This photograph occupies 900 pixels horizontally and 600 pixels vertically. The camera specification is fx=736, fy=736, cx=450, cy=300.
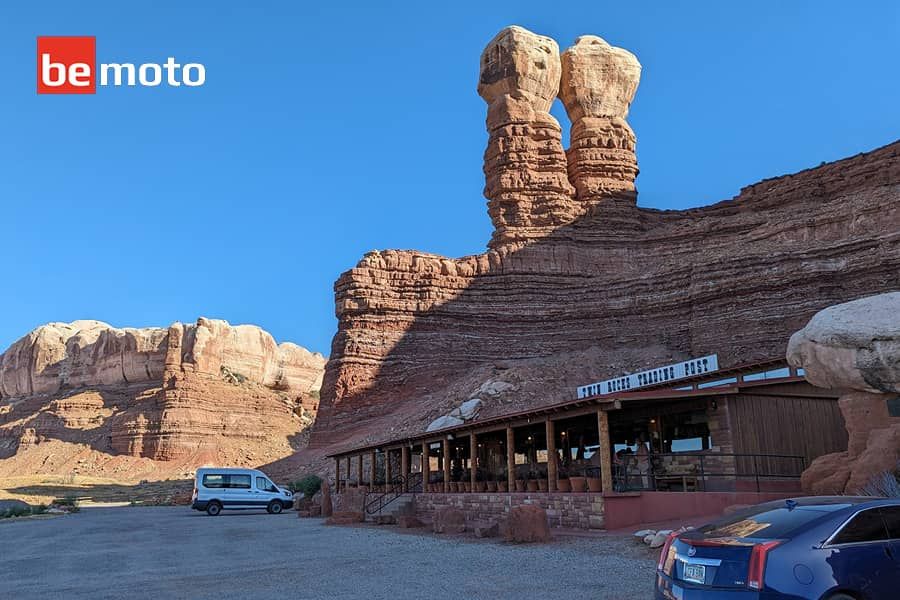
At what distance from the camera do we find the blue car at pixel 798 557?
19.9 ft

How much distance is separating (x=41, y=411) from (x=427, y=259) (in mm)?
52251

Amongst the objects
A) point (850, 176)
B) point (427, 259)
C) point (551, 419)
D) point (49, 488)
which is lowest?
point (49, 488)

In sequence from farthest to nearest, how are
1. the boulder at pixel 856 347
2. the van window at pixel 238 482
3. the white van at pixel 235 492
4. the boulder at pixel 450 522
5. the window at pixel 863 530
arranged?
the van window at pixel 238 482, the white van at pixel 235 492, the boulder at pixel 450 522, the boulder at pixel 856 347, the window at pixel 863 530

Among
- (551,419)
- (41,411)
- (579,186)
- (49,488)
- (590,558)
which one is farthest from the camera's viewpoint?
(41,411)

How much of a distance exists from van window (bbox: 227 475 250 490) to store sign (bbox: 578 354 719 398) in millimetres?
15975

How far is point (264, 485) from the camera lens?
34.4m

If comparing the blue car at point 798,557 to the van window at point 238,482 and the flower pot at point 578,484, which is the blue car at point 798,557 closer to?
the flower pot at point 578,484

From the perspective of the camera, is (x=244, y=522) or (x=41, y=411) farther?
(x=41, y=411)

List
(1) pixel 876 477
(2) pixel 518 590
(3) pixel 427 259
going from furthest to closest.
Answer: (3) pixel 427 259 → (1) pixel 876 477 → (2) pixel 518 590

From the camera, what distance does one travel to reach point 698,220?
72750 mm

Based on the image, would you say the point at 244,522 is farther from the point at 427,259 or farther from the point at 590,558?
the point at 427,259

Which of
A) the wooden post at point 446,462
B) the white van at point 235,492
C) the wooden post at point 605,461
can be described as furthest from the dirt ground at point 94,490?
the wooden post at point 605,461

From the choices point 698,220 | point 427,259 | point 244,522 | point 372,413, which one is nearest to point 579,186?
point 698,220

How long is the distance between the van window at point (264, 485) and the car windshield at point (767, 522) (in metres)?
30.0
